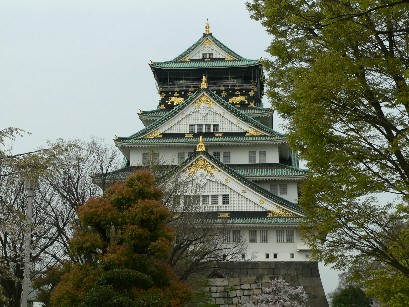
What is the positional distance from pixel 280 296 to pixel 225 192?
6.89m

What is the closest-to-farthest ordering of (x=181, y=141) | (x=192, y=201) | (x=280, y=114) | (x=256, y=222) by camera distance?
(x=280, y=114) → (x=192, y=201) → (x=256, y=222) → (x=181, y=141)

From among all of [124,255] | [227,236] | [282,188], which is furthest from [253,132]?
[124,255]

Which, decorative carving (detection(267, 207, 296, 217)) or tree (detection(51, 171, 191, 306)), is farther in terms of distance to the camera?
decorative carving (detection(267, 207, 296, 217))

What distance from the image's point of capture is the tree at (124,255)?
55.1 ft

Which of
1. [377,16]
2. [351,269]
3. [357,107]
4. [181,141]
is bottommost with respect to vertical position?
[351,269]

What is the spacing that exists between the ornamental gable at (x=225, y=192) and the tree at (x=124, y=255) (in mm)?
15193

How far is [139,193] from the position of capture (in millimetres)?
18312

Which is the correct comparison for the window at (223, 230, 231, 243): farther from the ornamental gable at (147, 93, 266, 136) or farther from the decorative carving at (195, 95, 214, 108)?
the decorative carving at (195, 95, 214, 108)

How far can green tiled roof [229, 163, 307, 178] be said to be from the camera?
36719mm

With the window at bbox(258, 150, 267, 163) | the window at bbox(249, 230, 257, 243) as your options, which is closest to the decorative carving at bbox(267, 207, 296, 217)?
the window at bbox(249, 230, 257, 243)

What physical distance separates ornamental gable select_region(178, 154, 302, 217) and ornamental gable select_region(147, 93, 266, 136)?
5048 mm

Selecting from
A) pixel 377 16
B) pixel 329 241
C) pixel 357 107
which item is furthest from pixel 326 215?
pixel 377 16

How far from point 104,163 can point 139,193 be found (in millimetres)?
9169

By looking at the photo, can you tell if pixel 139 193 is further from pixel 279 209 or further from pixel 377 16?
pixel 279 209
